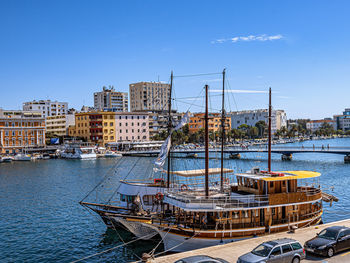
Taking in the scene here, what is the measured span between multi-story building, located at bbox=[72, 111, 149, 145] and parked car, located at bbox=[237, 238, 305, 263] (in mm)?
135278

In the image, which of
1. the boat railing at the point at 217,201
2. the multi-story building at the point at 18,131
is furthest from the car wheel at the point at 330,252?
the multi-story building at the point at 18,131

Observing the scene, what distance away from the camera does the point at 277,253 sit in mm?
19844

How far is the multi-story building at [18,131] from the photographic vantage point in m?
136

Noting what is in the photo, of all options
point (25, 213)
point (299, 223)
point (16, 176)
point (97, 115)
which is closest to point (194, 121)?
point (97, 115)

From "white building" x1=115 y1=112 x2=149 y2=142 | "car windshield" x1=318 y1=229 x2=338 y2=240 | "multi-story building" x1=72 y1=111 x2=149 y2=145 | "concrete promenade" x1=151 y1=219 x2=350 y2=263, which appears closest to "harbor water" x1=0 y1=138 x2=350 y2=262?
"concrete promenade" x1=151 y1=219 x2=350 y2=263

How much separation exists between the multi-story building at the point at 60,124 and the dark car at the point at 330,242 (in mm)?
168599

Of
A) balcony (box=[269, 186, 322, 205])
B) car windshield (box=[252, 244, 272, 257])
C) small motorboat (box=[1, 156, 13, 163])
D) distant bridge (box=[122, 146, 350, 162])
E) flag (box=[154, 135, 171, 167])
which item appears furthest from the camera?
small motorboat (box=[1, 156, 13, 163])

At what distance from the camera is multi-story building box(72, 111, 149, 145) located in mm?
151250

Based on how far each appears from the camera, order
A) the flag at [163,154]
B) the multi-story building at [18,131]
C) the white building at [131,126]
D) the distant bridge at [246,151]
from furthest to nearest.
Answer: the white building at [131,126], the multi-story building at [18,131], the distant bridge at [246,151], the flag at [163,154]

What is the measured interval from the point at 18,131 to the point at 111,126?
36450 mm

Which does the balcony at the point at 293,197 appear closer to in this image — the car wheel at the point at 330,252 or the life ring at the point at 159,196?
the car wheel at the point at 330,252

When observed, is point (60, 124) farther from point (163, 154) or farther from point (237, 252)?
point (237, 252)

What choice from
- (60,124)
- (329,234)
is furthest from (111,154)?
(329,234)

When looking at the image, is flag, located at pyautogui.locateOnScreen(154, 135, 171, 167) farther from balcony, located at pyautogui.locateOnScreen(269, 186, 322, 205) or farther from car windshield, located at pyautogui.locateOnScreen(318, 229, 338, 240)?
car windshield, located at pyautogui.locateOnScreen(318, 229, 338, 240)
